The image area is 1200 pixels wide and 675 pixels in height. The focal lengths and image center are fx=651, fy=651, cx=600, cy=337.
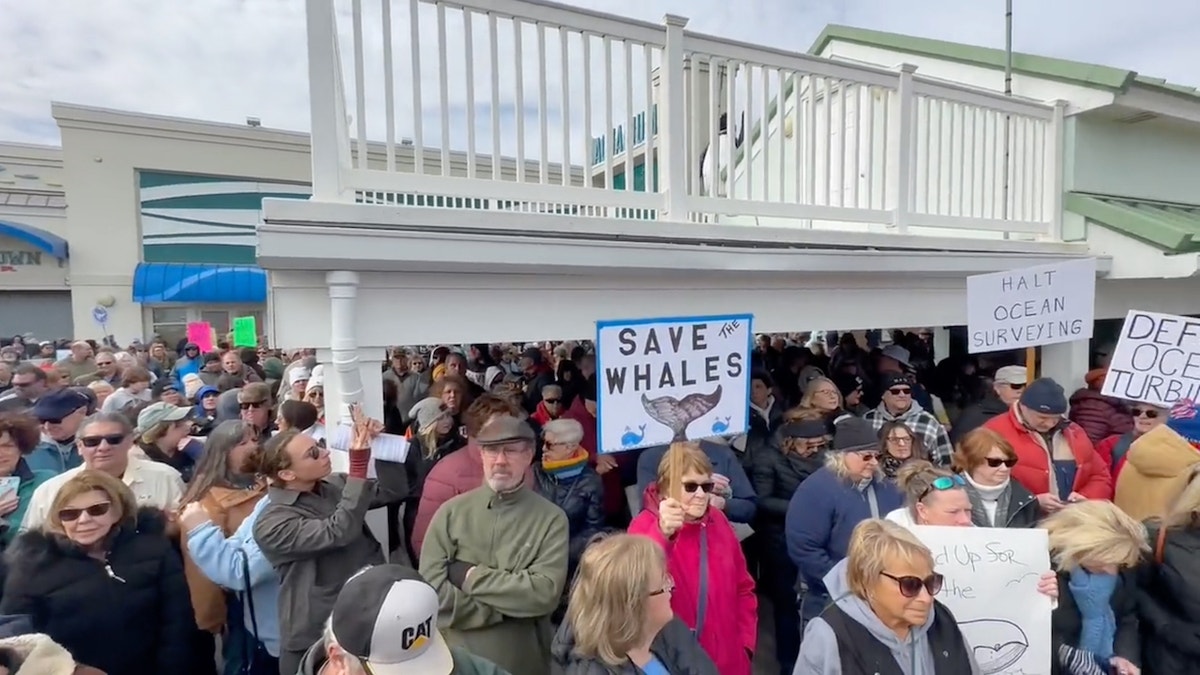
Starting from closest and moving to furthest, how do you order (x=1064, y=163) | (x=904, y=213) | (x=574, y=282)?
1. (x=574, y=282)
2. (x=904, y=213)
3. (x=1064, y=163)

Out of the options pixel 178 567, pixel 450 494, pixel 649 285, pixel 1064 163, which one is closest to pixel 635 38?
pixel 649 285

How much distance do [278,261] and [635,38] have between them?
2333 millimetres

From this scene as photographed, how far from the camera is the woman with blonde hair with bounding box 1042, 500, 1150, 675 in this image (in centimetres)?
238

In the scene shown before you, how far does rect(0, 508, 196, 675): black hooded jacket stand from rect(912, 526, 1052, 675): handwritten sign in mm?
2929

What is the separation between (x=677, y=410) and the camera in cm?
326

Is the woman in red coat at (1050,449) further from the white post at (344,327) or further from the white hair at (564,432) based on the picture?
the white post at (344,327)

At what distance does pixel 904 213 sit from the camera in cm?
482

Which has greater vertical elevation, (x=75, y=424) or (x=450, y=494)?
(x=75, y=424)

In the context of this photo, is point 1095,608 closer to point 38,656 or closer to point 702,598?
point 702,598

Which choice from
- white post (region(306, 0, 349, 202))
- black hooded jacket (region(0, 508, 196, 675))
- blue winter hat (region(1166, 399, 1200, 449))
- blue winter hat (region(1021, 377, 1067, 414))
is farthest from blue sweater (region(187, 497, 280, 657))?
blue winter hat (region(1166, 399, 1200, 449))

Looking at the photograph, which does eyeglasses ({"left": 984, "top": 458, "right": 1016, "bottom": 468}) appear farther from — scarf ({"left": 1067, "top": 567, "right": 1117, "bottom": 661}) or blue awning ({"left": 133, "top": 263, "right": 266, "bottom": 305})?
blue awning ({"left": 133, "top": 263, "right": 266, "bottom": 305})

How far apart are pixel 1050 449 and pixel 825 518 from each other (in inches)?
69.3

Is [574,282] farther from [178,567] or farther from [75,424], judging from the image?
[75,424]

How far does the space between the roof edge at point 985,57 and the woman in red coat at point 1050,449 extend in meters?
3.90
